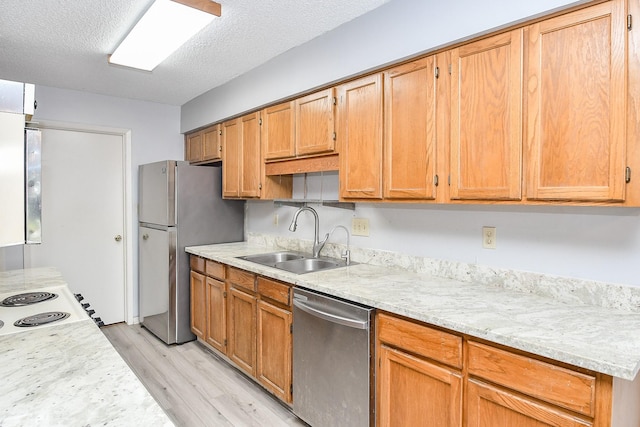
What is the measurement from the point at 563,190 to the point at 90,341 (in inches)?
71.1

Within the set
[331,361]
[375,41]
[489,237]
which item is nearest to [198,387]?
[331,361]

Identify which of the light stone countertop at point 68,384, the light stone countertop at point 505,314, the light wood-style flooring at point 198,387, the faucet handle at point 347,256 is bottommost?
the light wood-style flooring at point 198,387

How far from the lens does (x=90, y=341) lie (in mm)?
1254

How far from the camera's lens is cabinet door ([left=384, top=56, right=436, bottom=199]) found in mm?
1889

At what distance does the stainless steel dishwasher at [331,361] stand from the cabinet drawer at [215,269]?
0.99 meters

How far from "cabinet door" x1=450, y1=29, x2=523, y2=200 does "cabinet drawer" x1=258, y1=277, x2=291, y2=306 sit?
44.0 inches

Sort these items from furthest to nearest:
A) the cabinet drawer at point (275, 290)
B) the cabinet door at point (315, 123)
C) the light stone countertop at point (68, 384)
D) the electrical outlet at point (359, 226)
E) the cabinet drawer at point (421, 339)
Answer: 1. the electrical outlet at point (359, 226)
2. the cabinet door at point (315, 123)
3. the cabinet drawer at point (275, 290)
4. the cabinet drawer at point (421, 339)
5. the light stone countertop at point (68, 384)

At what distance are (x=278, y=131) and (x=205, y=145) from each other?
4.42ft

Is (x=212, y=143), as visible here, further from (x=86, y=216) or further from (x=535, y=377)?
(x=535, y=377)

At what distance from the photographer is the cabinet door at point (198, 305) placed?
10.7 ft

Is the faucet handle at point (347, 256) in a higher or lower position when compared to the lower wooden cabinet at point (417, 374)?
higher

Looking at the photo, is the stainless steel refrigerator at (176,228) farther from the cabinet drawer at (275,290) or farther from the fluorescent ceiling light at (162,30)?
the cabinet drawer at (275,290)

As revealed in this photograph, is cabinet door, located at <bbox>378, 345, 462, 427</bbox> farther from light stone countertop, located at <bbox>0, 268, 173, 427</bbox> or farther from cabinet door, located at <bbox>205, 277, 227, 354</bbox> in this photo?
cabinet door, located at <bbox>205, 277, 227, 354</bbox>

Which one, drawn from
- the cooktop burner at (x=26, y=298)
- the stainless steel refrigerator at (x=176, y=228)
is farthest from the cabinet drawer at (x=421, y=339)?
the stainless steel refrigerator at (x=176, y=228)
